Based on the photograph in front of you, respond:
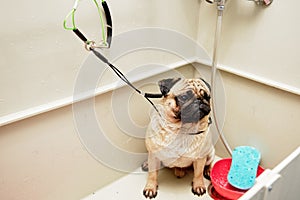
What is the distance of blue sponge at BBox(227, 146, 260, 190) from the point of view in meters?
1.30

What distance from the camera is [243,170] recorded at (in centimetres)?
130

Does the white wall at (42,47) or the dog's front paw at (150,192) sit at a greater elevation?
the white wall at (42,47)

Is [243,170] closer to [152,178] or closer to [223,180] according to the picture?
[223,180]

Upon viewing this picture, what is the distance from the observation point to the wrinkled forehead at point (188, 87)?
1.17 metres

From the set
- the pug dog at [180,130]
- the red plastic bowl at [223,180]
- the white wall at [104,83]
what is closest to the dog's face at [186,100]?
the pug dog at [180,130]

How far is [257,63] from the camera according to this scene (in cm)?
137

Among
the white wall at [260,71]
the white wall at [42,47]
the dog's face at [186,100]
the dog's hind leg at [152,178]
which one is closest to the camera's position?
the white wall at [42,47]

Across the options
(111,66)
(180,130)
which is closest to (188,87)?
(180,130)

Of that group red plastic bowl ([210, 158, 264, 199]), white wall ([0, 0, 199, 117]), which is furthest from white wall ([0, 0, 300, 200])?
red plastic bowl ([210, 158, 264, 199])

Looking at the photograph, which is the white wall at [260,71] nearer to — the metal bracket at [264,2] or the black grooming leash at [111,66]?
the metal bracket at [264,2]

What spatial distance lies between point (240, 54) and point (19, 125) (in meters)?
0.98

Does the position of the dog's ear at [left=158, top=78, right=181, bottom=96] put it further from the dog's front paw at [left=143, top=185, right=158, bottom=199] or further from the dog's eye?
the dog's front paw at [left=143, top=185, right=158, bottom=199]

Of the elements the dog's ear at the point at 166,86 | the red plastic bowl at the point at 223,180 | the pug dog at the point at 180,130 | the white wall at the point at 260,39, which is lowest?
the red plastic bowl at the point at 223,180

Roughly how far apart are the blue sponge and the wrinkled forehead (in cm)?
35
